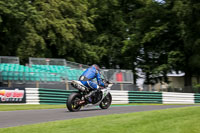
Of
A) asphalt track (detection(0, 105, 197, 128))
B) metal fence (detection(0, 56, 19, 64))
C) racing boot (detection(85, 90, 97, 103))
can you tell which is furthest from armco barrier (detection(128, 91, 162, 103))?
asphalt track (detection(0, 105, 197, 128))

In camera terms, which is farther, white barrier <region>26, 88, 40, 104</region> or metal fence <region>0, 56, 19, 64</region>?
metal fence <region>0, 56, 19, 64</region>

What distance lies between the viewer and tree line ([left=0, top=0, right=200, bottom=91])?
23.7 m

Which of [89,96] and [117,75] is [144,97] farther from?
[89,96]

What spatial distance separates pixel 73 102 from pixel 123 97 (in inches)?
421

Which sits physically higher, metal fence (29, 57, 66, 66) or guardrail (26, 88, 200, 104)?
metal fence (29, 57, 66, 66)

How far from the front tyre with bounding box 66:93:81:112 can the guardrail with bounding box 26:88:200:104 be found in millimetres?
6990

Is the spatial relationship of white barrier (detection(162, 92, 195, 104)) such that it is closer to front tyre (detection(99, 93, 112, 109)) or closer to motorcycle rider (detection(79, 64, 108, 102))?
front tyre (detection(99, 93, 112, 109))

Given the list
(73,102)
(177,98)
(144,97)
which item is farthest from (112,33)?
(73,102)

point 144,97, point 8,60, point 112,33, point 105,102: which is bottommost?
point 105,102

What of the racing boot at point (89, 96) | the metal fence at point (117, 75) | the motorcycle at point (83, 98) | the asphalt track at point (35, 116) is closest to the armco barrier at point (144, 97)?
the metal fence at point (117, 75)

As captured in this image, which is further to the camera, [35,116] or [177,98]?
[177,98]

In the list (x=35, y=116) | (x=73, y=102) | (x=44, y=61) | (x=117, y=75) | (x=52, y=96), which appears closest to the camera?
(x=35, y=116)

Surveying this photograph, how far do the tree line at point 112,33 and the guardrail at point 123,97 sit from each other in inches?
164

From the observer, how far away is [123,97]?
2102cm
